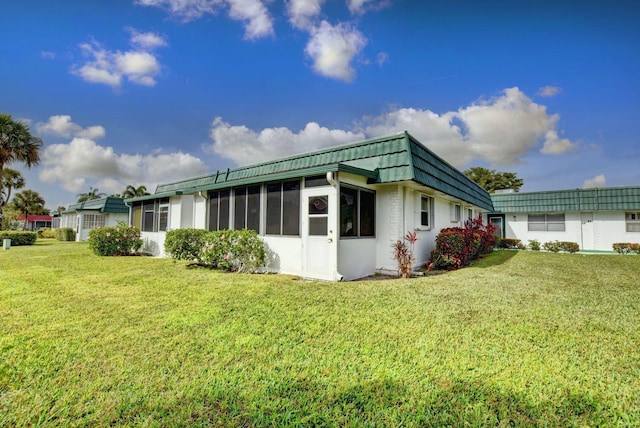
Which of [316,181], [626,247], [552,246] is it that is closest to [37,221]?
[316,181]

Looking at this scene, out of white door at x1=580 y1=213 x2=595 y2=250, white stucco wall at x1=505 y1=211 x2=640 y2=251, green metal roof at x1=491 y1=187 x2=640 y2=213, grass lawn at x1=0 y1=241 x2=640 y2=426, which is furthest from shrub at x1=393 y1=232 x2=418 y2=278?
white door at x1=580 y1=213 x2=595 y2=250

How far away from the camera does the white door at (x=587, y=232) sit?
53.9ft

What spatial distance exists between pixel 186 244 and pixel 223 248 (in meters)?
2.06

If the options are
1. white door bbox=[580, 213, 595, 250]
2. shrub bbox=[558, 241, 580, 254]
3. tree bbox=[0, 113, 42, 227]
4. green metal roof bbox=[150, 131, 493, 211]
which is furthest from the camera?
tree bbox=[0, 113, 42, 227]

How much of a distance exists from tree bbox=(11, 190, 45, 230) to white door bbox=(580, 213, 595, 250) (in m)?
56.3

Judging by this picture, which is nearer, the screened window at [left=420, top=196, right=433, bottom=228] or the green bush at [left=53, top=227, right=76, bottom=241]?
the screened window at [left=420, top=196, right=433, bottom=228]

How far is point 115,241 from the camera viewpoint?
1252 centimetres

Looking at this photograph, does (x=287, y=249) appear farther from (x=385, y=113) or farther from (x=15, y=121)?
(x=15, y=121)

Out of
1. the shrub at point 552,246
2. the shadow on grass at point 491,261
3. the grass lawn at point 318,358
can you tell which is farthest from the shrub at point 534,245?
the grass lawn at point 318,358

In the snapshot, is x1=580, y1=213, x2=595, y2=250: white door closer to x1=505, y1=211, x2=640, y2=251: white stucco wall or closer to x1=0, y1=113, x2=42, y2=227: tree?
x1=505, y1=211, x2=640, y2=251: white stucco wall

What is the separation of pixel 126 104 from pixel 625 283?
18.8 meters

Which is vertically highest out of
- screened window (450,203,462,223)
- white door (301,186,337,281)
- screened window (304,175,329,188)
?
screened window (304,175,329,188)

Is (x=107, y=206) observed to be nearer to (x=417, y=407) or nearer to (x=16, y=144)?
(x=16, y=144)

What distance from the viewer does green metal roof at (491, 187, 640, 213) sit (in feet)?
49.5
